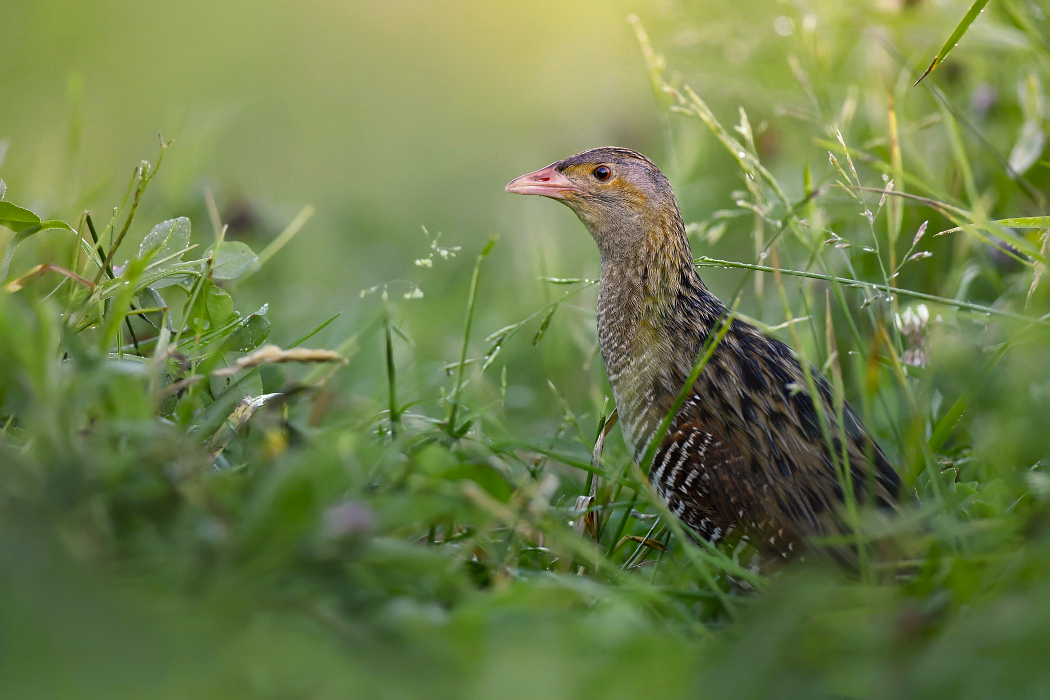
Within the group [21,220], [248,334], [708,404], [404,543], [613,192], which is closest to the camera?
[404,543]

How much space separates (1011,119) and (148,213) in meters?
3.45

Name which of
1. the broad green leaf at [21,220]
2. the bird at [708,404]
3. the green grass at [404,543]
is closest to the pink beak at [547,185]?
the bird at [708,404]

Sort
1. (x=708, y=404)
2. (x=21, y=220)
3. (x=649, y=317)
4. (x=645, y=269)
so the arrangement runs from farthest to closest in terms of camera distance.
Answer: (x=645, y=269) → (x=649, y=317) → (x=708, y=404) → (x=21, y=220)

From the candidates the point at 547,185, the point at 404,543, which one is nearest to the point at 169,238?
the point at 404,543

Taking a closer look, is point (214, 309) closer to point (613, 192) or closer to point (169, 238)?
point (169, 238)

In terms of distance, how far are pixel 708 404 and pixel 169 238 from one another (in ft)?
4.60

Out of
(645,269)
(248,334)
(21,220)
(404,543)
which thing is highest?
(21,220)

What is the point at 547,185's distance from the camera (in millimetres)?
2959

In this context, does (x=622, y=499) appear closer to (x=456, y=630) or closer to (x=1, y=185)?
(x=456, y=630)

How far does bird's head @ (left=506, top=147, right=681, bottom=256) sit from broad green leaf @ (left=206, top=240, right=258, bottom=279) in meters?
1.04

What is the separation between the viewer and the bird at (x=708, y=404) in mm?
2166

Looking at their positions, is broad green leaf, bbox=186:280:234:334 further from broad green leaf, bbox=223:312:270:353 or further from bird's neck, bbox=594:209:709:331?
bird's neck, bbox=594:209:709:331

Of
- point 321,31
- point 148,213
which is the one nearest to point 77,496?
point 148,213

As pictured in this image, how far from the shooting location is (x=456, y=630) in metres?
1.36
